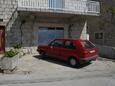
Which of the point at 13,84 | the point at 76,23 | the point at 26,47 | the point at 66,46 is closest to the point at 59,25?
the point at 76,23

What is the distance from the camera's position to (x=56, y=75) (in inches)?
446

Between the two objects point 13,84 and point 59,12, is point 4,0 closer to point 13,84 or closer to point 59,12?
point 59,12

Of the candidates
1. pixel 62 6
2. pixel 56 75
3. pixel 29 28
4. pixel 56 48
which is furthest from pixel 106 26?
pixel 56 75

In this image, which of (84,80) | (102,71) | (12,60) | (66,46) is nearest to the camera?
(84,80)

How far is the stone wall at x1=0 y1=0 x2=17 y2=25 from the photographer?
16.2 metres

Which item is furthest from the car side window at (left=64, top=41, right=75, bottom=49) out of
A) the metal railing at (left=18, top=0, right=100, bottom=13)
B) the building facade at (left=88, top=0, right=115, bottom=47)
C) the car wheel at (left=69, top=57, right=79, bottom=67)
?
the building facade at (left=88, top=0, right=115, bottom=47)

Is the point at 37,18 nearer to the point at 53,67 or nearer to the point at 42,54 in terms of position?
the point at 42,54

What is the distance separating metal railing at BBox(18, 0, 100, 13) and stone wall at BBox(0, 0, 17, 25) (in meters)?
1.54

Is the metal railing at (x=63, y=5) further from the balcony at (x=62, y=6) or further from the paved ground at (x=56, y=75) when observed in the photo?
the paved ground at (x=56, y=75)

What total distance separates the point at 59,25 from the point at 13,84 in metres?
10.3

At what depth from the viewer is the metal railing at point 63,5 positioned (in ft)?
50.6

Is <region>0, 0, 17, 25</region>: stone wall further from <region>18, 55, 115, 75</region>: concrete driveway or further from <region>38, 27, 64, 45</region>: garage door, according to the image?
<region>18, 55, 115, 75</region>: concrete driveway

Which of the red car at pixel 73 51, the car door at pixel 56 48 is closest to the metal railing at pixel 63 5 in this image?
the car door at pixel 56 48

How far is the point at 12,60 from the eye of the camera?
1145cm
